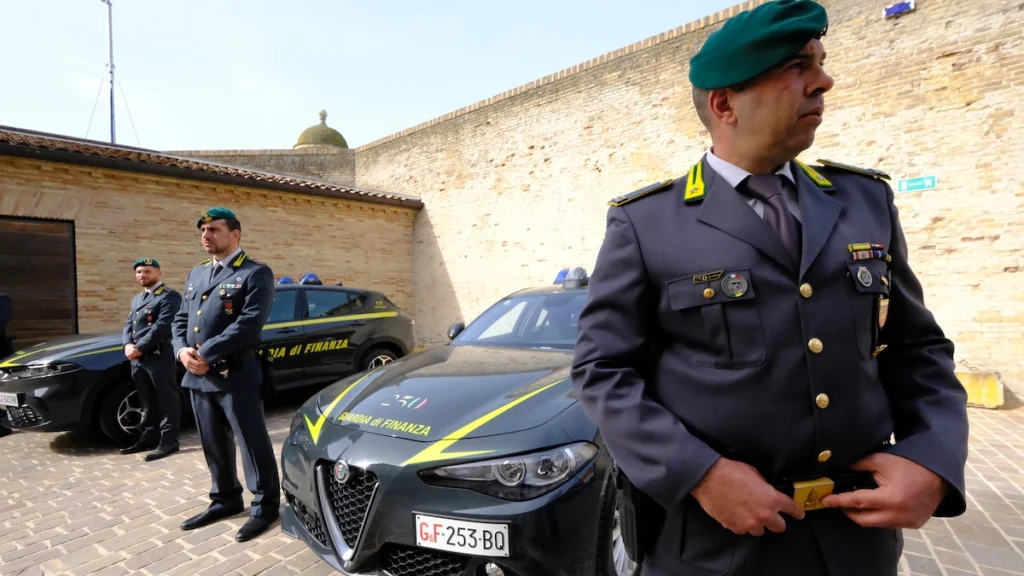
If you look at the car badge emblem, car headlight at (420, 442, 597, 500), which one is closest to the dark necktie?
car headlight at (420, 442, 597, 500)

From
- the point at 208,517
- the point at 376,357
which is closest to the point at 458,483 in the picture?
the point at 208,517

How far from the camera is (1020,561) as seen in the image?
267 cm

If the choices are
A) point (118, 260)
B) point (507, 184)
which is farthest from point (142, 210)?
point (507, 184)

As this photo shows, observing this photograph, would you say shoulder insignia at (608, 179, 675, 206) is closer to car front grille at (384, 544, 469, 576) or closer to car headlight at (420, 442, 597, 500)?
car headlight at (420, 442, 597, 500)

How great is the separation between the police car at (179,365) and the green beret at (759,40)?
356 cm

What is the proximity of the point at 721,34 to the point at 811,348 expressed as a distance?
2.27ft

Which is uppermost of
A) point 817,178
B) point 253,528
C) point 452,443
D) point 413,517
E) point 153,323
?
point 817,178

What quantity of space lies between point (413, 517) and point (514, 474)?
40 cm

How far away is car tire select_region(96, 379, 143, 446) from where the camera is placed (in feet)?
16.1

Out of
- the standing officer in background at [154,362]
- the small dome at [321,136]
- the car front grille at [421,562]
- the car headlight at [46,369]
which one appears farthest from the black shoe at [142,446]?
the small dome at [321,136]

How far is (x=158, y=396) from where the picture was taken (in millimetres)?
4871

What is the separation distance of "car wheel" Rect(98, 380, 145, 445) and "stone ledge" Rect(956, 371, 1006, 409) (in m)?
8.97

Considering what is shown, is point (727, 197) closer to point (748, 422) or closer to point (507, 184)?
point (748, 422)

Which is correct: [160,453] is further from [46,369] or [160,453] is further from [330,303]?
[330,303]
